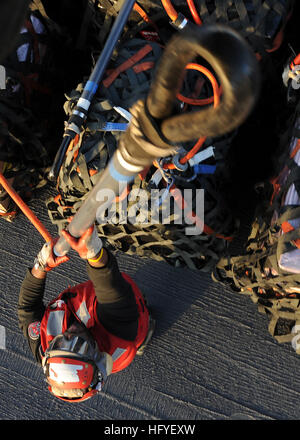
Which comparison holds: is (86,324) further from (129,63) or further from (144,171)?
(129,63)

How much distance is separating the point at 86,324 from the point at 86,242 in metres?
0.46

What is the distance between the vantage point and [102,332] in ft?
4.80

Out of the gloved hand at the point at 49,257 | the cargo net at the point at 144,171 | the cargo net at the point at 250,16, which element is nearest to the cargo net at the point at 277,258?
the cargo net at the point at 144,171

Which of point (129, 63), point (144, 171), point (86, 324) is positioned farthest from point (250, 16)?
point (86, 324)

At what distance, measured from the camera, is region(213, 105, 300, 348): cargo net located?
130 centimetres

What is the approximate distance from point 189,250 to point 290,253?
1.59 feet

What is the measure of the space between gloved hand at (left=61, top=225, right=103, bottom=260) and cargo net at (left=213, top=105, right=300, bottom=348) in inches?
22.2

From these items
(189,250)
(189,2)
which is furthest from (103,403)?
(189,2)

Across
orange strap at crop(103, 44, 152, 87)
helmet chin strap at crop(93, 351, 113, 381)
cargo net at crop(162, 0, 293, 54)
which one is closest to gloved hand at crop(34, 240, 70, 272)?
helmet chin strap at crop(93, 351, 113, 381)

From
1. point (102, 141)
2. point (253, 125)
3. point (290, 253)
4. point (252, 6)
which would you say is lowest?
point (290, 253)

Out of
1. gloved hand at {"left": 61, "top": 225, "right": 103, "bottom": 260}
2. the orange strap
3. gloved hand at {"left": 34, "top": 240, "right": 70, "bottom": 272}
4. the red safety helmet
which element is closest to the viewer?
gloved hand at {"left": 61, "top": 225, "right": 103, "bottom": 260}

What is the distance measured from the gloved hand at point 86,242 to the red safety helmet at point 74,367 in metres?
0.31

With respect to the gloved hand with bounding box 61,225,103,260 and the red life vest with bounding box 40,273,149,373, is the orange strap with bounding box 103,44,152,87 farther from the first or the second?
the red life vest with bounding box 40,273,149,373
